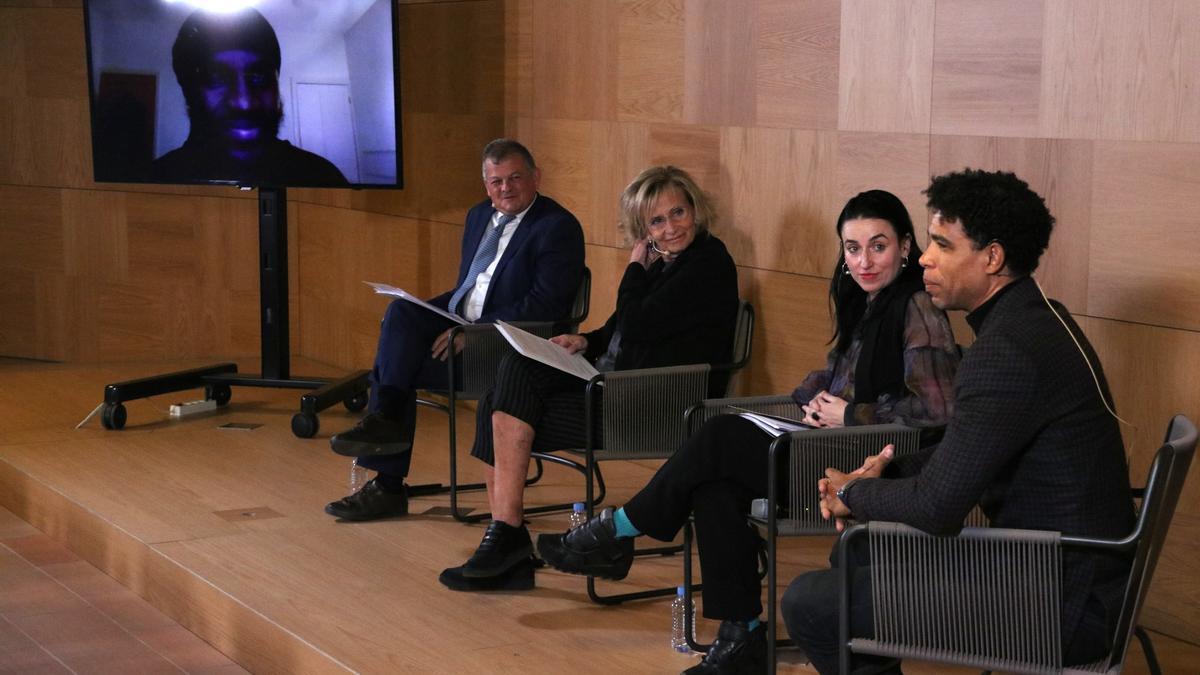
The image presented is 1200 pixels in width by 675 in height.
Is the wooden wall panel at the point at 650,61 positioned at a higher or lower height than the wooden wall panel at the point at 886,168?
higher

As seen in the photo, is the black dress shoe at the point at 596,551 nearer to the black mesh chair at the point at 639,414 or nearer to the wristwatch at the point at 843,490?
the black mesh chair at the point at 639,414

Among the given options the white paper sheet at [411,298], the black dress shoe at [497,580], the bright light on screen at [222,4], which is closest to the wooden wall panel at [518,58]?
the bright light on screen at [222,4]

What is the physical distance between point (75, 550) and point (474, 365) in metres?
1.49

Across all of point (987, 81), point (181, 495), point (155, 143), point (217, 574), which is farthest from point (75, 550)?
point (987, 81)

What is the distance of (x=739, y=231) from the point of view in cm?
486

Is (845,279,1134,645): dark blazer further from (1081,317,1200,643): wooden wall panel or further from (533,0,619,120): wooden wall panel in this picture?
(533,0,619,120): wooden wall panel

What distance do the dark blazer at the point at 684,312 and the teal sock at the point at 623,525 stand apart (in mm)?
819

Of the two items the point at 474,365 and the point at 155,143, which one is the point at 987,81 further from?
the point at 155,143

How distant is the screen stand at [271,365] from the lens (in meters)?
6.25

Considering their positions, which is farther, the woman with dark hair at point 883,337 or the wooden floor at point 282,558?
the wooden floor at point 282,558

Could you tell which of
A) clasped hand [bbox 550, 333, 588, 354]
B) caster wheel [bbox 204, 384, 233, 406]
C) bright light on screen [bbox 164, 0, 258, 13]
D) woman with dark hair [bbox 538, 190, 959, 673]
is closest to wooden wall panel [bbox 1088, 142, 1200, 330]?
woman with dark hair [bbox 538, 190, 959, 673]

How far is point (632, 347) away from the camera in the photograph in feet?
14.1

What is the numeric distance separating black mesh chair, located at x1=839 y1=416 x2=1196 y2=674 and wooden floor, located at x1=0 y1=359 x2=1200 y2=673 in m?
0.91

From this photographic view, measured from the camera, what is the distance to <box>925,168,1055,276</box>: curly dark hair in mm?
2654
